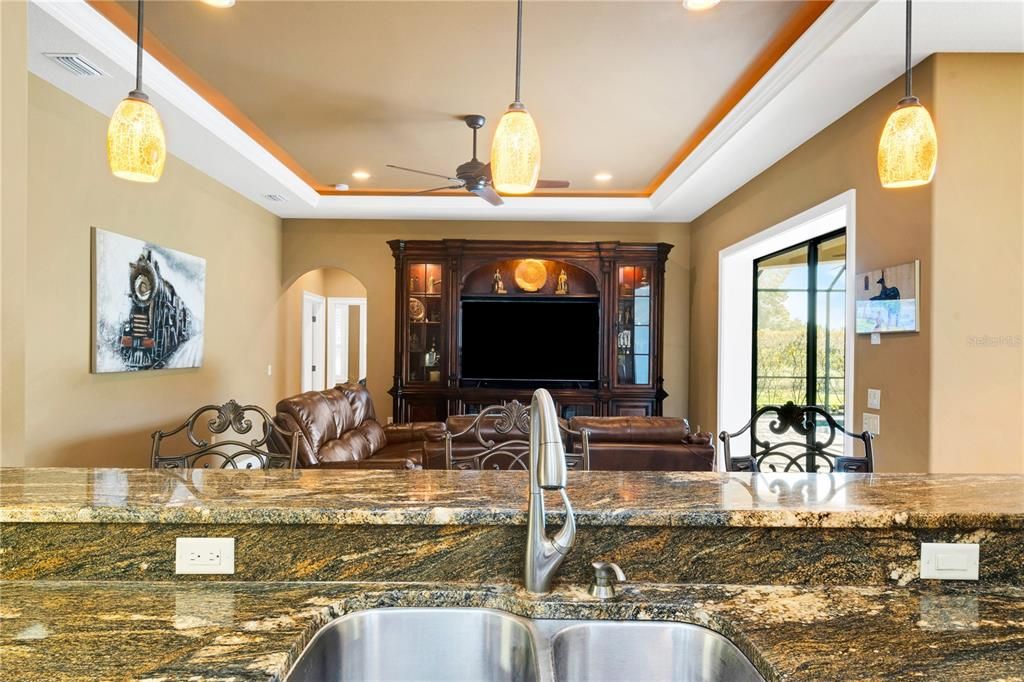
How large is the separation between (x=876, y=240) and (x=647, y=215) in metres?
3.20

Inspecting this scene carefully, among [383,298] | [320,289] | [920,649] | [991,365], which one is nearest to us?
[920,649]

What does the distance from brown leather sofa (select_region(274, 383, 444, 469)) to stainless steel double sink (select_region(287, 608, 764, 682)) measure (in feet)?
6.31

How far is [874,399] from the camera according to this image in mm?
3016

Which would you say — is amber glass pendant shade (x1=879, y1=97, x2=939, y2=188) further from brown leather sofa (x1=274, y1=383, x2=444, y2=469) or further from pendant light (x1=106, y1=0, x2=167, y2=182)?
brown leather sofa (x1=274, y1=383, x2=444, y2=469)

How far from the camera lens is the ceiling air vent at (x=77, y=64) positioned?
275cm

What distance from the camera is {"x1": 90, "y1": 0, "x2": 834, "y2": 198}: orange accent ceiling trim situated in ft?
8.84

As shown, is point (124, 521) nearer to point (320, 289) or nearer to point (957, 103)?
point (957, 103)

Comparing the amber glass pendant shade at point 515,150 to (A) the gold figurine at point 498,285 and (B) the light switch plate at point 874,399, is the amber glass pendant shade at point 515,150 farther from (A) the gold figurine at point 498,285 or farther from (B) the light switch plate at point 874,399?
(A) the gold figurine at point 498,285

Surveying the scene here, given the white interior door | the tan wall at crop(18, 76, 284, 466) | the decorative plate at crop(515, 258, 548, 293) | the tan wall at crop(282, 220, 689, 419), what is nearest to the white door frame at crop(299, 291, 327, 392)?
the white interior door

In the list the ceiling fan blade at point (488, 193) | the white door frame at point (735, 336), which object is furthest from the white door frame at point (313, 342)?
the white door frame at point (735, 336)

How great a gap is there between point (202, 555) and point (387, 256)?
218 inches

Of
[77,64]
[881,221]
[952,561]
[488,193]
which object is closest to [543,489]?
[952,561]

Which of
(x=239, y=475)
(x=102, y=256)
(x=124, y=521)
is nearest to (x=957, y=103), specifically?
(x=239, y=475)

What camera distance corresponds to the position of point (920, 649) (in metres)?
0.89
